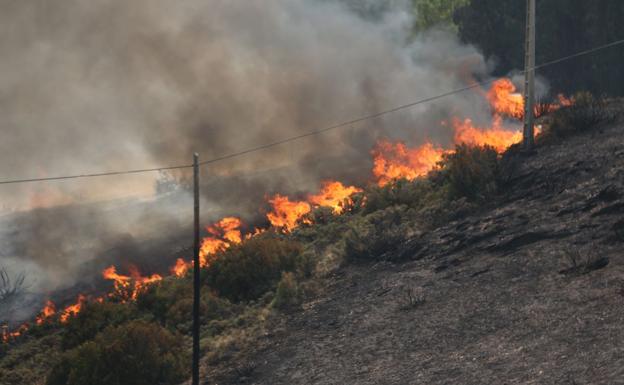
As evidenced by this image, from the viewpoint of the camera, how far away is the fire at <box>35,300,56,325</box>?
24.6m

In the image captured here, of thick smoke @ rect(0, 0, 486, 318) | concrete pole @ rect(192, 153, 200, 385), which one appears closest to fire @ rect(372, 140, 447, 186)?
thick smoke @ rect(0, 0, 486, 318)

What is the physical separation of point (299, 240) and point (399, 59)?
15.8m

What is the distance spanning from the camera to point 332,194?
1232 inches

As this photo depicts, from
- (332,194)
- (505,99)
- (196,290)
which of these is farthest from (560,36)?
(196,290)

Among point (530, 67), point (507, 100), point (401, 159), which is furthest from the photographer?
point (507, 100)

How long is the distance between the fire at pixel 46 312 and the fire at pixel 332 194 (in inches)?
394

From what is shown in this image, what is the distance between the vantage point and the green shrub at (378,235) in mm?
21719

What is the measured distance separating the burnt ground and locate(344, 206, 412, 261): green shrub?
1.87 ft

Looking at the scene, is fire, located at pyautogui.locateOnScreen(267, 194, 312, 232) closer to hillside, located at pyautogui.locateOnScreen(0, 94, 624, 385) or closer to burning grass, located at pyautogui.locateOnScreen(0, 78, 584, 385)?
burning grass, located at pyautogui.locateOnScreen(0, 78, 584, 385)

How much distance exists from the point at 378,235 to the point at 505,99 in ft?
48.5

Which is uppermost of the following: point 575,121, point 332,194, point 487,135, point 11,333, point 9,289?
point 487,135

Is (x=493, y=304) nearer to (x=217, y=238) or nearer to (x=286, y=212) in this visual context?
(x=217, y=238)

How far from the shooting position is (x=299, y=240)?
25.4m

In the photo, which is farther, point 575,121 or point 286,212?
point 286,212
